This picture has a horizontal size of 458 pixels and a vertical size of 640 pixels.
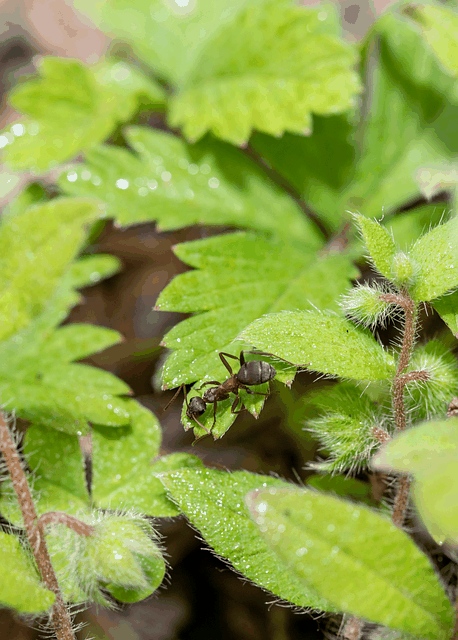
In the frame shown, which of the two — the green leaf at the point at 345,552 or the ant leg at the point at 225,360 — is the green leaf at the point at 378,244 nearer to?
the ant leg at the point at 225,360

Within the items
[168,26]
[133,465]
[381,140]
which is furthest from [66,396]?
[168,26]

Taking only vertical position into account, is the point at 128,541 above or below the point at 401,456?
below

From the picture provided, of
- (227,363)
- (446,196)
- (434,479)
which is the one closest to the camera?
(434,479)

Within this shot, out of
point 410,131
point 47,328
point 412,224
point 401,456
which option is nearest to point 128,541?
point 401,456

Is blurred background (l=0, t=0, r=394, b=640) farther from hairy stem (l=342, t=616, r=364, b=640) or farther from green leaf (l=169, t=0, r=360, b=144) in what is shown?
green leaf (l=169, t=0, r=360, b=144)

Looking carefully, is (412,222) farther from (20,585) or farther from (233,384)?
(20,585)

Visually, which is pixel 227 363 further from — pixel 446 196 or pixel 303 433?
pixel 446 196

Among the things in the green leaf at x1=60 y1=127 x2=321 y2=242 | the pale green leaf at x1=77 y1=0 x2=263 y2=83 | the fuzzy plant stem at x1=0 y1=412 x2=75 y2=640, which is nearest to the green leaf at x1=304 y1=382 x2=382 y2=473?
the fuzzy plant stem at x1=0 y1=412 x2=75 y2=640
